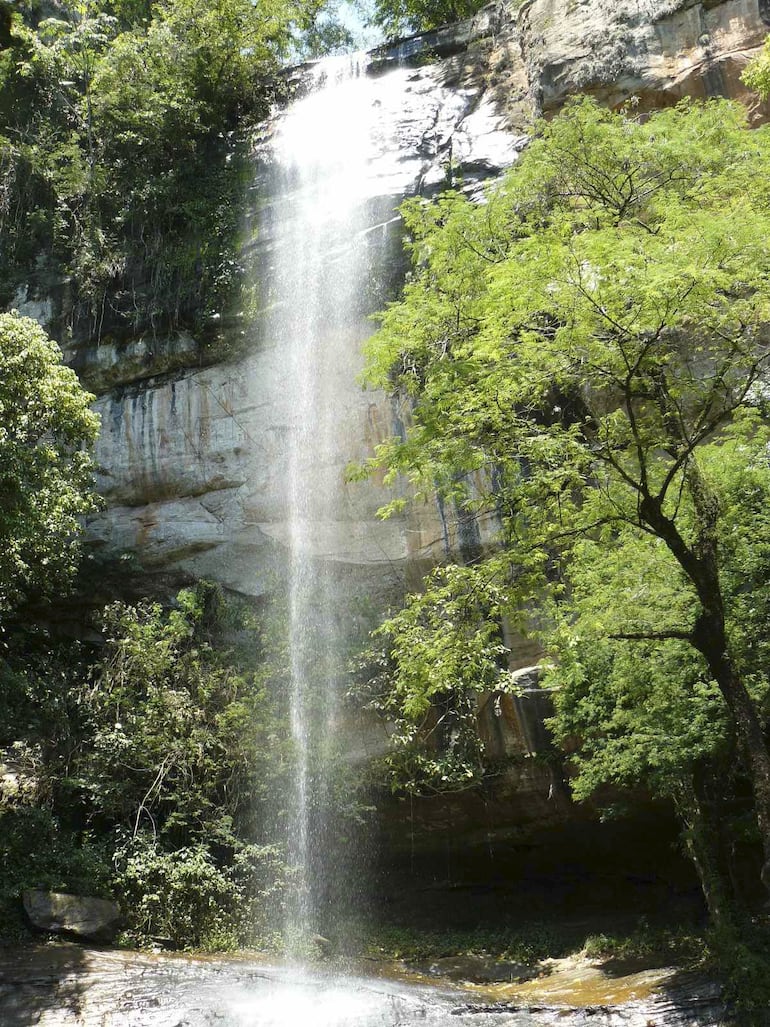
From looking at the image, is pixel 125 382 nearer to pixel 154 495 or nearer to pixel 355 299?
pixel 154 495

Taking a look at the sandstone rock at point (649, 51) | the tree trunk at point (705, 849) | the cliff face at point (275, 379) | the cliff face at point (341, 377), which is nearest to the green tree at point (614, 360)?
the tree trunk at point (705, 849)

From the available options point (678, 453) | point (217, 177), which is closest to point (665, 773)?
point (678, 453)

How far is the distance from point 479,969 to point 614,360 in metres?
8.79

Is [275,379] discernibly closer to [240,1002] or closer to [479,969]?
[479,969]

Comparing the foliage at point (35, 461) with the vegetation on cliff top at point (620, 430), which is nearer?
the vegetation on cliff top at point (620, 430)

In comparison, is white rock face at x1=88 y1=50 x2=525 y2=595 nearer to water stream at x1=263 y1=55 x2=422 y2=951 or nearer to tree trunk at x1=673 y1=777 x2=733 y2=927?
water stream at x1=263 y1=55 x2=422 y2=951

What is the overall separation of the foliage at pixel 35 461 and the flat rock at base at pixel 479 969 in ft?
25.8

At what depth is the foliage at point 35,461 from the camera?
38.8ft

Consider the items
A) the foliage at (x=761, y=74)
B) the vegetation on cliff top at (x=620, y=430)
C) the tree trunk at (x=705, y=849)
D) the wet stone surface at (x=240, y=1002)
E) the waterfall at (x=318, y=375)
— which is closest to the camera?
the vegetation on cliff top at (x=620, y=430)

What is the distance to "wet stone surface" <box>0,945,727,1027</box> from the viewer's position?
29.0 ft

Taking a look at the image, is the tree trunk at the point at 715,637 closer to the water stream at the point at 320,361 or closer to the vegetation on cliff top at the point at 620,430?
the vegetation on cliff top at the point at 620,430

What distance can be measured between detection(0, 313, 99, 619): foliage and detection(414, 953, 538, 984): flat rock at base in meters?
7.87

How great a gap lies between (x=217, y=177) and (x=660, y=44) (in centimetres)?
962

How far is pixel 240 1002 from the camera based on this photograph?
9.21 m
